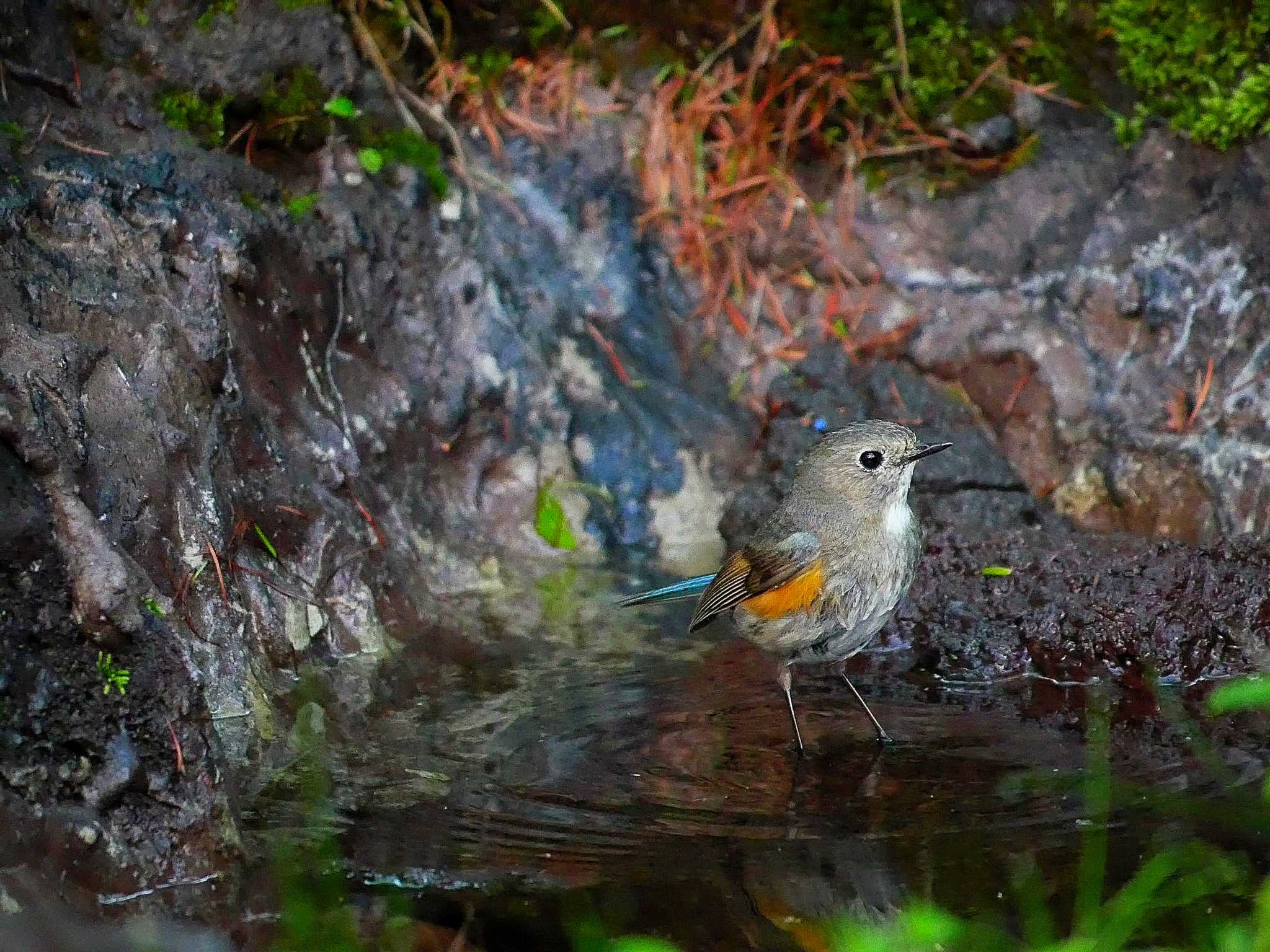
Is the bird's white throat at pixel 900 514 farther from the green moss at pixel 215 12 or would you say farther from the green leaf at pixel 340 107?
the green moss at pixel 215 12

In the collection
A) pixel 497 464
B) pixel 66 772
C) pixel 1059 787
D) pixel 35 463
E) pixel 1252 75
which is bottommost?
pixel 497 464

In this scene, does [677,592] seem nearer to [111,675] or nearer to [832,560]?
[832,560]

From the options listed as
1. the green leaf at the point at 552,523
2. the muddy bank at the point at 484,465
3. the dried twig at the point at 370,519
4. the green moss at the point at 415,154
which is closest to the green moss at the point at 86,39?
the muddy bank at the point at 484,465

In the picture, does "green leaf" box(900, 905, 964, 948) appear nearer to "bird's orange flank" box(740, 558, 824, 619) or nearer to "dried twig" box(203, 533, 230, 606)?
"bird's orange flank" box(740, 558, 824, 619)

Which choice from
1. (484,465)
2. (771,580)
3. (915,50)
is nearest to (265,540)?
(484,465)

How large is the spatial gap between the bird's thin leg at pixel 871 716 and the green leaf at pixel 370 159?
3179mm

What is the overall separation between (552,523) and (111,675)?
313cm

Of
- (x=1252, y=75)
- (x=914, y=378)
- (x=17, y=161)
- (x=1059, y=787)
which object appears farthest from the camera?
(x=914, y=378)

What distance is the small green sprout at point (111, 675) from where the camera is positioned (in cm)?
381

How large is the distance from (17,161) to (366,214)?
1.69 meters

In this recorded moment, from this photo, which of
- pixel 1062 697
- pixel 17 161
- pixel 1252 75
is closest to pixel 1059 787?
pixel 1062 697

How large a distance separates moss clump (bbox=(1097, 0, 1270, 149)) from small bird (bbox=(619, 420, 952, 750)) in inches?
95.1

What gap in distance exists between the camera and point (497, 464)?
681 centimetres

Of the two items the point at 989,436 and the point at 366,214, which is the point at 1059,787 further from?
the point at 366,214
